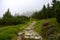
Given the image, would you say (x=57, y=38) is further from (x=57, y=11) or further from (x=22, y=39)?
(x=57, y=11)

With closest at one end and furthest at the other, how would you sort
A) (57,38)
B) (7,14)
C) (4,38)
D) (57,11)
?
1. (57,38)
2. (4,38)
3. (57,11)
4. (7,14)

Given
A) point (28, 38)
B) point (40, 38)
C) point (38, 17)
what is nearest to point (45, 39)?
point (40, 38)

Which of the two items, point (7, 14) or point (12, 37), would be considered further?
point (7, 14)

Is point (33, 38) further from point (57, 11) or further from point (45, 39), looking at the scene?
point (57, 11)

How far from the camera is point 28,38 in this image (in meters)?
17.8

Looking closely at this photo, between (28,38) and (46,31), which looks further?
(46,31)

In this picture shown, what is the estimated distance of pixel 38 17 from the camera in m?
37.8

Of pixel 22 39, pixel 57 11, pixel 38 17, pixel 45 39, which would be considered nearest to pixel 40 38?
pixel 45 39

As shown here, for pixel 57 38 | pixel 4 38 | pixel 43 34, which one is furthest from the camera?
pixel 43 34

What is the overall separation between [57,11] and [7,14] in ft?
58.0

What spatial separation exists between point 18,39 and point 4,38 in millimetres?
1531

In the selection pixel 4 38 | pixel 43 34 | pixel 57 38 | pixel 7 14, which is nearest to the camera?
pixel 57 38

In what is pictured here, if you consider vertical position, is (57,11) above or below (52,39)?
above

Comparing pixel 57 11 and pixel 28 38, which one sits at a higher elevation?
pixel 57 11
